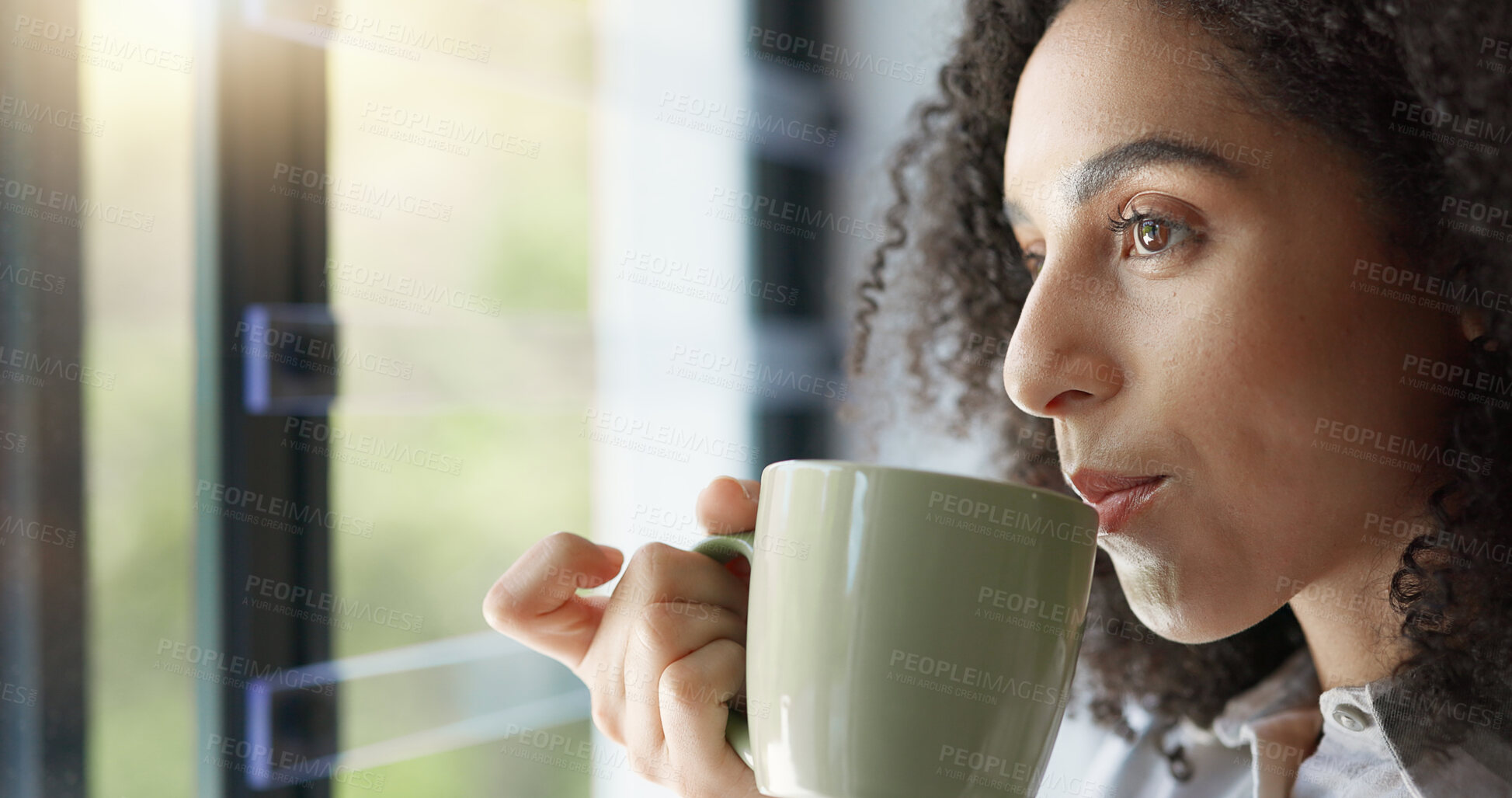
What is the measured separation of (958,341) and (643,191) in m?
0.90

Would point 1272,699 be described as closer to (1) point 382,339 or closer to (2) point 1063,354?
(2) point 1063,354

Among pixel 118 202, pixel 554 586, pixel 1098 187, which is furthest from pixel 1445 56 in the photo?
pixel 118 202

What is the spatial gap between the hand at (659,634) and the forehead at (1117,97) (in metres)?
0.35

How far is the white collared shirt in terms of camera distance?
782 mm

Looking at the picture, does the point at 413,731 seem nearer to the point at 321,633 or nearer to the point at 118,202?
the point at 321,633

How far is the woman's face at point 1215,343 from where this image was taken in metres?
0.73

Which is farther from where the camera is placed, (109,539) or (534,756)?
(534,756)

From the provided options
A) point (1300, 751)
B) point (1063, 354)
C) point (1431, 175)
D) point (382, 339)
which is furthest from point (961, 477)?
point (382, 339)

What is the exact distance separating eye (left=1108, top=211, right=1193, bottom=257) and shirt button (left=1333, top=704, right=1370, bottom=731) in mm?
Answer: 424

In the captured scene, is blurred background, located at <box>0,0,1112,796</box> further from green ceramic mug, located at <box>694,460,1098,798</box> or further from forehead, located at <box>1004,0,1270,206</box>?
green ceramic mug, located at <box>694,460,1098,798</box>

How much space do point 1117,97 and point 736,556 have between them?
465mm

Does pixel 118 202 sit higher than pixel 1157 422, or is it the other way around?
pixel 118 202

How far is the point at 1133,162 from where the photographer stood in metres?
0.74

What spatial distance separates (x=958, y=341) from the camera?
1287 mm
